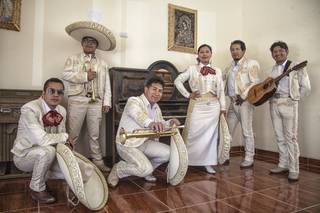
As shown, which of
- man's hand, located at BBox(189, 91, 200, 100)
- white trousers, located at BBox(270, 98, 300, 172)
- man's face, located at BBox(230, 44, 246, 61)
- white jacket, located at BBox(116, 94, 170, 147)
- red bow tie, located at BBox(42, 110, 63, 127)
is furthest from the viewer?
man's face, located at BBox(230, 44, 246, 61)

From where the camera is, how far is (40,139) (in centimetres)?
218

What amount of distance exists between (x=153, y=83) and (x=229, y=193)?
4.56 ft

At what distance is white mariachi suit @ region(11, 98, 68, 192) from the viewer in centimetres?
220

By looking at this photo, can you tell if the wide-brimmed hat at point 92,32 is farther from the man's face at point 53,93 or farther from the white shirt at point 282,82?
the white shirt at point 282,82

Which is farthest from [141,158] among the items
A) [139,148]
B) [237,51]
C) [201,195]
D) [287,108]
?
[237,51]

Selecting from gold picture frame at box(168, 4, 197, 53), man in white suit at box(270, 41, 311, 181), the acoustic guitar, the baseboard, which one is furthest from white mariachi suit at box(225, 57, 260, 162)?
gold picture frame at box(168, 4, 197, 53)

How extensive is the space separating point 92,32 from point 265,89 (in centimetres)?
238

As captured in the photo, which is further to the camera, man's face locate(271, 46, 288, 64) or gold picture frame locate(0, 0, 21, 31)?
man's face locate(271, 46, 288, 64)

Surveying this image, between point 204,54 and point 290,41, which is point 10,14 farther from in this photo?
point 290,41

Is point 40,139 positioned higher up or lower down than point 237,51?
lower down

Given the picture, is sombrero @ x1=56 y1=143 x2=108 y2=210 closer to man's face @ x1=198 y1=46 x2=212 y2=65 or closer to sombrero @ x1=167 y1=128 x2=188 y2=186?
sombrero @ x1=167 y1=128 x2=188 y2=186

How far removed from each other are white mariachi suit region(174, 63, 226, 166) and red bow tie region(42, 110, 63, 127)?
167 centimetres

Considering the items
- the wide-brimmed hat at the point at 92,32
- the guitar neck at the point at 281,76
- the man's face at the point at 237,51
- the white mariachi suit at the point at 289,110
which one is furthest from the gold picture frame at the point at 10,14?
the white mariachi suit at the point at 289,110

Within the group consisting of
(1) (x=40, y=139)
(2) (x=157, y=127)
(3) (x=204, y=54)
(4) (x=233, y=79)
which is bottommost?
(1) (x=40, y=139)
